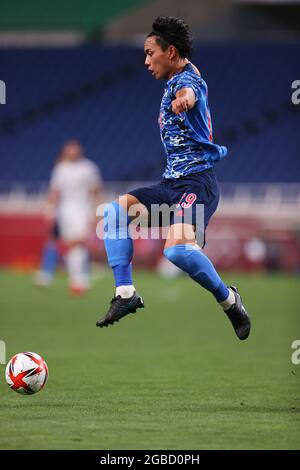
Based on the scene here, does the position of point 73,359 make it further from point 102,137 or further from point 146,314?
point 102,137

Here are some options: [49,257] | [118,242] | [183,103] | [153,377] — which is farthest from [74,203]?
[183,103]

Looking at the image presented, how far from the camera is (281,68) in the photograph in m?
25.7

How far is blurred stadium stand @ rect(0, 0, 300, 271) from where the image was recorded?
2423 cm

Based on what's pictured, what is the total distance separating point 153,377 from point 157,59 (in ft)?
7.56

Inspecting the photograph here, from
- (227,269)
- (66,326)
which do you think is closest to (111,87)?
(227,269)

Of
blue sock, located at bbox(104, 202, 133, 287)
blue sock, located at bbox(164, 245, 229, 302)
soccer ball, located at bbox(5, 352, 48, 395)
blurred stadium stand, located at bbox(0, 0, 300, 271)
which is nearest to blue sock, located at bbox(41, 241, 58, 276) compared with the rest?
blurred stadium stand, located at bbox(0, 0, 300, 271)

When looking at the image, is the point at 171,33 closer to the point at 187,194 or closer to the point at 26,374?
the point at 187,194

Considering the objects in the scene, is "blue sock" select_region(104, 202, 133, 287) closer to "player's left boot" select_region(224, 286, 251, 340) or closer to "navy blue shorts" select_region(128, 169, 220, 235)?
"navy blue shorts" select_region(128, 169, 220, 235)

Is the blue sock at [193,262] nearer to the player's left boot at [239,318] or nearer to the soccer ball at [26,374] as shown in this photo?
the player's left boot at [239,318]

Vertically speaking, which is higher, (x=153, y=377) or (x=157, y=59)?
(x=157, y=59)

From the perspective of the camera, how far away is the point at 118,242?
6.47 m

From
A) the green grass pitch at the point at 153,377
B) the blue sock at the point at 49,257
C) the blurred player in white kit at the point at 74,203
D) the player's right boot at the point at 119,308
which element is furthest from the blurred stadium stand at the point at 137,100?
the player's right boot at the point at 119,308

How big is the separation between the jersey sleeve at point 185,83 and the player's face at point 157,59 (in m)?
0.16
